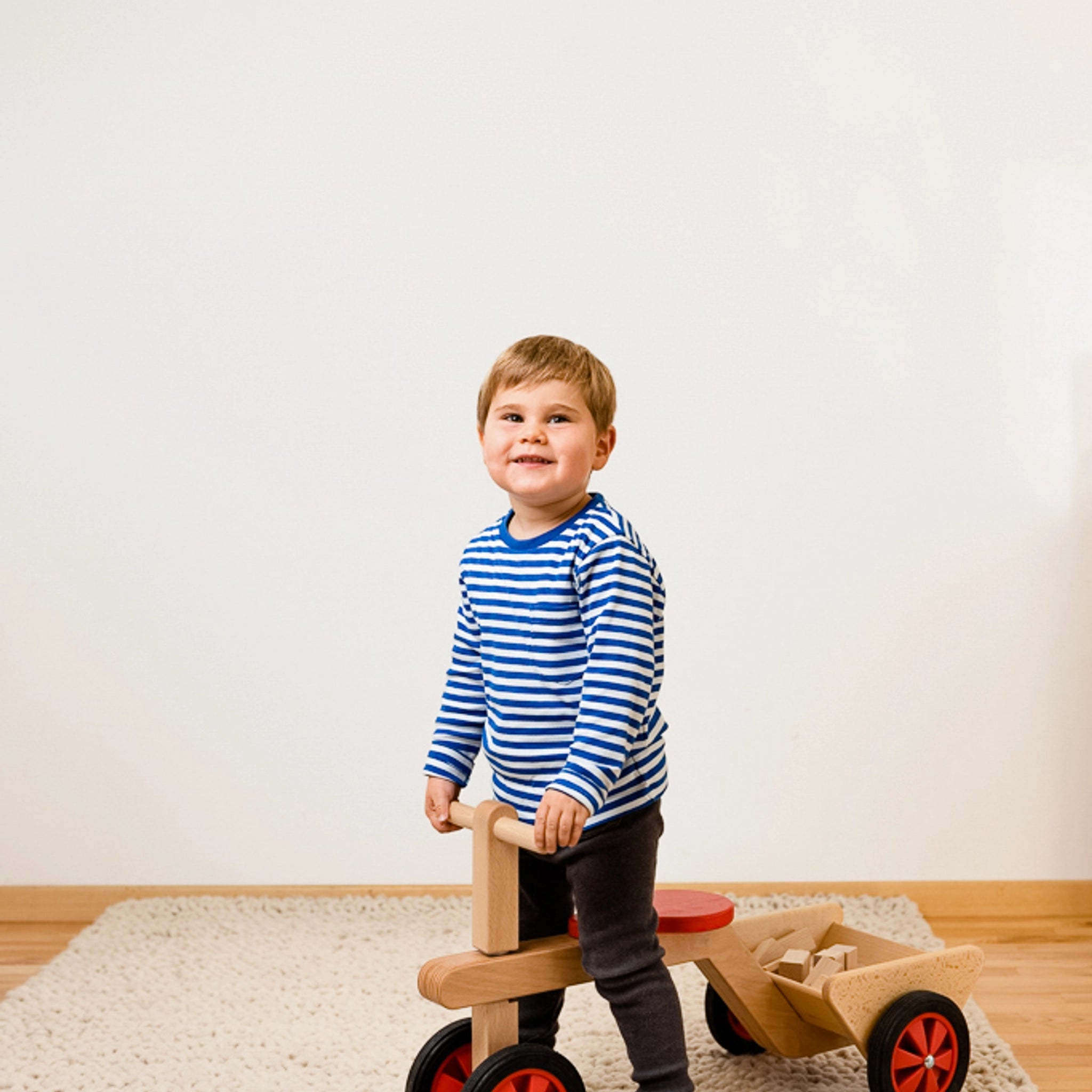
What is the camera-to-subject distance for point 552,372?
1187 mm

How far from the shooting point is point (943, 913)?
2059 mm

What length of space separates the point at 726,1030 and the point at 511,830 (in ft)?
1.74

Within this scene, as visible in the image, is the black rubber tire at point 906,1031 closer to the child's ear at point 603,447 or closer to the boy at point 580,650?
the boy at point 580,650

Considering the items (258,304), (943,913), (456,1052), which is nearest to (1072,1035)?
(943,913)

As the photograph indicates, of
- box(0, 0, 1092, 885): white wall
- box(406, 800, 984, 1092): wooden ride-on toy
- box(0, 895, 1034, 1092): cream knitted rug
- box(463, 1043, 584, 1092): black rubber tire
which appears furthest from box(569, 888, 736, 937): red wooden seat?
box(0, 0, 1092, 885): white wall

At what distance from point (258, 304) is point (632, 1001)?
4.34ft

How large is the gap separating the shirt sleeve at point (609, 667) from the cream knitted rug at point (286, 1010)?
0.49 meters

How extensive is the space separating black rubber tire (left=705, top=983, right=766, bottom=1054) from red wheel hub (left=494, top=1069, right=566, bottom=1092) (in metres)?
0.36

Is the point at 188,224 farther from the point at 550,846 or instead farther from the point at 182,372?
the point at 550,846

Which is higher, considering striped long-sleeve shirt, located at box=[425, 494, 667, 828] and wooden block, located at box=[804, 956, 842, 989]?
striped long-sleeve shirt, located at box=[425, 494, 667, 828]

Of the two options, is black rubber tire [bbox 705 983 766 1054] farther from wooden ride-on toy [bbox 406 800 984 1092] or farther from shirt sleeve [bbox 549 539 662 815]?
shirt sleeve [bbox 549 539 662 815]

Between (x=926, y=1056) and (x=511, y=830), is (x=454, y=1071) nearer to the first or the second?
(x=511, y=830)

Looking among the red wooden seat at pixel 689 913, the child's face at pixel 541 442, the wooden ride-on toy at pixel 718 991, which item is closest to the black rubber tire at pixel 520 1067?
the wooden ride-on toy at pixel 718 991

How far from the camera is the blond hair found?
119cm
